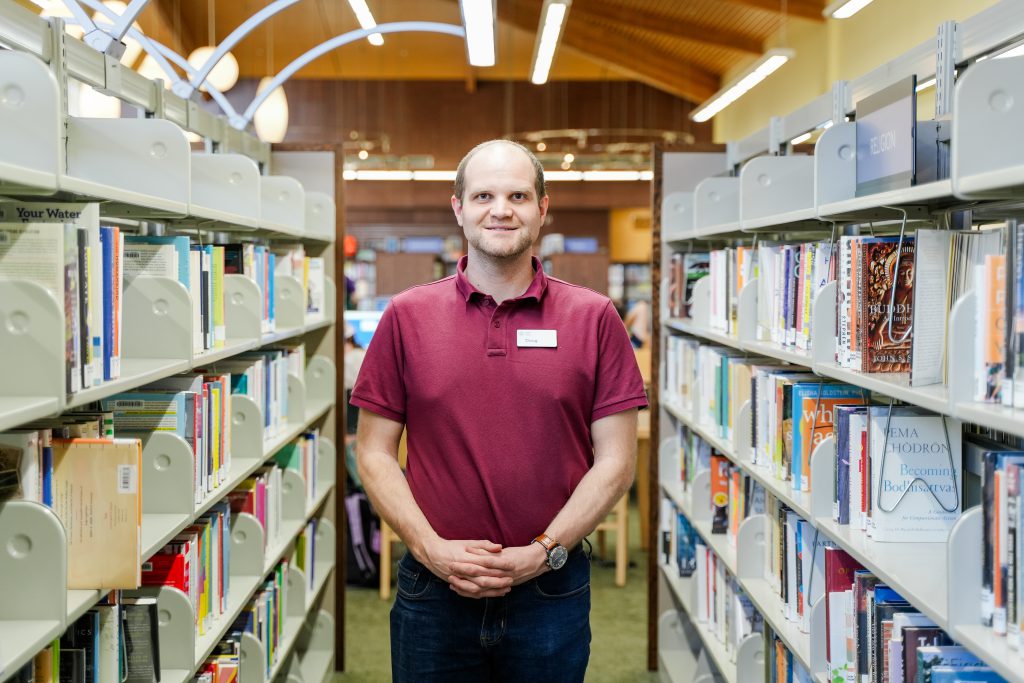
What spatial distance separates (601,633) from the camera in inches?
187

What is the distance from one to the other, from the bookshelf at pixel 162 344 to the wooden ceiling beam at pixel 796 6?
559 cm

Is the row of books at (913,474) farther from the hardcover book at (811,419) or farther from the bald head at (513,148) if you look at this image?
the bald head at (513,148)

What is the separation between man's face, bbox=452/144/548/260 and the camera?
6.79ft

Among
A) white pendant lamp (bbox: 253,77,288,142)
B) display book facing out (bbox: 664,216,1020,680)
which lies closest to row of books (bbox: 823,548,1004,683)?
display book facing out (bbox: 664,216,1020,680)

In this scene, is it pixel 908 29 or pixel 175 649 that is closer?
pixel 175 649

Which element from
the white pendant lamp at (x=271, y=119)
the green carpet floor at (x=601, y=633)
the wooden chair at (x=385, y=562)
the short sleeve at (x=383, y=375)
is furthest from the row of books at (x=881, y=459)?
the white pendant lamp at (x=271, y=119)

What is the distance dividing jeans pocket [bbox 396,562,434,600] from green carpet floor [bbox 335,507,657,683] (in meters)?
2.28

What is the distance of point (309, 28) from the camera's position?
36.6 ft

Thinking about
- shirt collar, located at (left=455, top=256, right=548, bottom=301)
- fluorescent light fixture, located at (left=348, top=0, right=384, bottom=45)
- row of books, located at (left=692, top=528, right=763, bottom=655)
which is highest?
fluorescent light fixture, located at (left=348, top=0, right=384, bottom=45)

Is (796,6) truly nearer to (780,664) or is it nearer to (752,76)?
(752,76)

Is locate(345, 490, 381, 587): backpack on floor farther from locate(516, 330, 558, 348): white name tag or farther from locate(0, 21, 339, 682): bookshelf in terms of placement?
locate(516, 330, 558, 348): white name tag

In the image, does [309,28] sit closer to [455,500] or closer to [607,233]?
[607,233]

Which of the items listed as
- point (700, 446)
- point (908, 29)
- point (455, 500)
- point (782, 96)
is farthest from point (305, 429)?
point (782, 96)

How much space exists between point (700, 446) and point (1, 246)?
2.71 m
